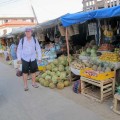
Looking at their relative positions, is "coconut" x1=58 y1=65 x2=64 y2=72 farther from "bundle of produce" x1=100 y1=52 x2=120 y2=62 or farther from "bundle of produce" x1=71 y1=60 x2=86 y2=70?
"bundle of produce" x1=100 y1=52 x2=120 y2=62

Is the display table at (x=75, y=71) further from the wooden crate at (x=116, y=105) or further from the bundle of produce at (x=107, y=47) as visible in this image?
the wooden crate at (x=116, y=105)

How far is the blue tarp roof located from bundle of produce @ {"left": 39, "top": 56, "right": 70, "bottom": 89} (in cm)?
194

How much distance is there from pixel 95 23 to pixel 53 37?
3.78 m

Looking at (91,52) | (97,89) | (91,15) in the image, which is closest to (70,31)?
(91,52)

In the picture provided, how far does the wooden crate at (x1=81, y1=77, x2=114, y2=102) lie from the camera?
5.02m

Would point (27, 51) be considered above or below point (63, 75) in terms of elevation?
above

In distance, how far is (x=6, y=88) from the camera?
23.9 ft

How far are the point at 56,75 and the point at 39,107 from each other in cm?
218

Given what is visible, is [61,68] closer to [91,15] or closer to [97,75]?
[97,75]

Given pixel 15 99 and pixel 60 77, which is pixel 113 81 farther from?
pixel 15 99

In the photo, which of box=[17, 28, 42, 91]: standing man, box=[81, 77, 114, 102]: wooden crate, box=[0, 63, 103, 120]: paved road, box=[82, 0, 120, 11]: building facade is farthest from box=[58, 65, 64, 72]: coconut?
box=[82, 0, 120, 11]: building facade

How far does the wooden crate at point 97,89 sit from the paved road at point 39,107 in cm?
62

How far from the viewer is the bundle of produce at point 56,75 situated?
659cm

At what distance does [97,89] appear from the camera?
583 centimetres
